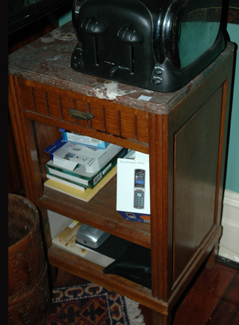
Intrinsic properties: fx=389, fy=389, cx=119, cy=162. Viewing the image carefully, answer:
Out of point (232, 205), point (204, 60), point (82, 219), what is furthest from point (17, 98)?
point (232, 205)

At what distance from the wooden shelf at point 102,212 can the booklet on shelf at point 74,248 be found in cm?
23

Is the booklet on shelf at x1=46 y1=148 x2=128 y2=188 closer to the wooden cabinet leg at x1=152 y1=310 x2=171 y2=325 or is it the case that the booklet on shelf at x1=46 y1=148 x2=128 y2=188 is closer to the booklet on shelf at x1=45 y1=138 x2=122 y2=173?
the booklet on shelf at x1=45 y1=138 x2=122 y2=173

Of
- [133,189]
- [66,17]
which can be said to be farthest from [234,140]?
A: [66,17]

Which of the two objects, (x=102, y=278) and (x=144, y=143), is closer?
(x=144, y=143)

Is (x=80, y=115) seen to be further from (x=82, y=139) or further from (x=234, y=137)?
(x=234, y=137)

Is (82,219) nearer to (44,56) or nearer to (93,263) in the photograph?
(93,263)

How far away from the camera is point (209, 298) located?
166 centimetres

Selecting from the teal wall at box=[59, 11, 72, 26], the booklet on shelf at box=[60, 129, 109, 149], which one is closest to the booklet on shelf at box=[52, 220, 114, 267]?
the booklet on shelf at box=[60, 129, 109, 149]

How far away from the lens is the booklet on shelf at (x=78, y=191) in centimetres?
145

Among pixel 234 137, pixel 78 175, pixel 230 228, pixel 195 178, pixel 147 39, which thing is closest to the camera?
pixel 147 39

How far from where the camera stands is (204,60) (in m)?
1.10

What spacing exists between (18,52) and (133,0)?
47 cm

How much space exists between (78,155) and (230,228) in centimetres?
79

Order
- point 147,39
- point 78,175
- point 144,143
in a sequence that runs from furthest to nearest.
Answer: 1. point 78,175
2. point 144,143
3. point 147,39
